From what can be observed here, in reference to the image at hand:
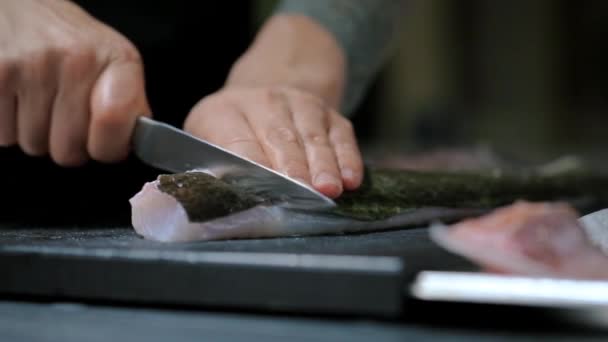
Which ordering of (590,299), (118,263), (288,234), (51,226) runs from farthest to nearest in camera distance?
(51,226) → (288,234) → (118,263) → (590,299)

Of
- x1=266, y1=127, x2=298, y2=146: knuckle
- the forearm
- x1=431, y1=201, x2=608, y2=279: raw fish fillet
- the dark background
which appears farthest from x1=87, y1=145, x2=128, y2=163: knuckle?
the dark background

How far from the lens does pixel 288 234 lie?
3.78ft

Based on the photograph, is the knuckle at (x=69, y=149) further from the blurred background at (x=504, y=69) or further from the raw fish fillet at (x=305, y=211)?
the blurred background at (x=504, y=69)

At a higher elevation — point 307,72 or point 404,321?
point 404,321

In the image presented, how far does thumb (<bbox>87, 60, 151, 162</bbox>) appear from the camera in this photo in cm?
136

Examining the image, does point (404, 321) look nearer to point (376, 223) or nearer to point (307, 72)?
point (376, 223)

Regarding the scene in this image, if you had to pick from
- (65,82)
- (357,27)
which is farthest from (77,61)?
(357,27)

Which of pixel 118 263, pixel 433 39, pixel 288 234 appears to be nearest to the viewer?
pixel 118 263

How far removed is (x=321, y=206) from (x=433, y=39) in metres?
5.38

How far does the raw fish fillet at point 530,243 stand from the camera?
852mm

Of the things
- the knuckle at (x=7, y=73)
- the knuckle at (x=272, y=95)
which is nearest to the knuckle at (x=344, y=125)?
the knuckle at (x=272, y=95)

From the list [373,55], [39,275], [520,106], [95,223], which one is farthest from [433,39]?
[39,275]

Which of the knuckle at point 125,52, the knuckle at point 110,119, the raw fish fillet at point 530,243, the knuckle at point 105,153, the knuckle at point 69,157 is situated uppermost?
the raw fish fillet at point 530,243

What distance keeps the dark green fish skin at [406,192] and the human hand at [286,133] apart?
0.14 feet
